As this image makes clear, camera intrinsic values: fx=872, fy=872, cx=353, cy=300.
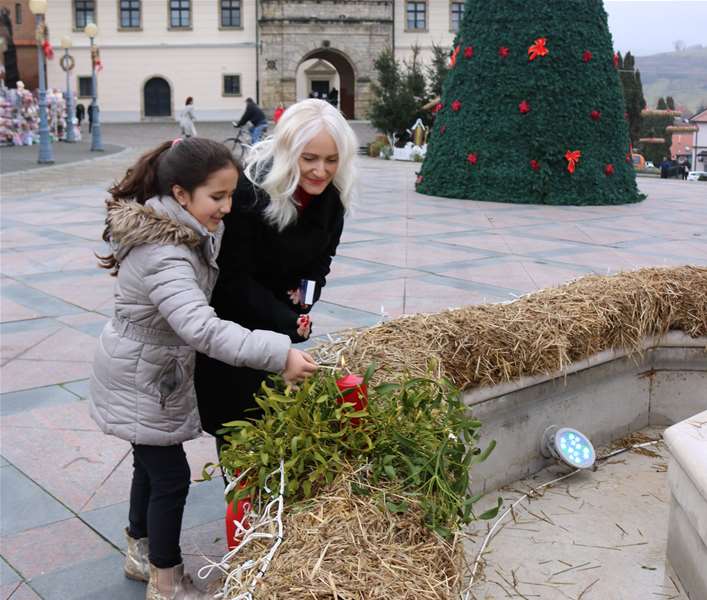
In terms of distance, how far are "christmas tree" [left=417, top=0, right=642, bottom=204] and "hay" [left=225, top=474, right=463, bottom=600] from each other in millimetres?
10434

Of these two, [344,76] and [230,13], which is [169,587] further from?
[344,76]

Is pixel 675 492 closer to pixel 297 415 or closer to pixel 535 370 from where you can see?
pixel 535 370

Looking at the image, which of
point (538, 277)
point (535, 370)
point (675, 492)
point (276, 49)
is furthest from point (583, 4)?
point (276, 49)

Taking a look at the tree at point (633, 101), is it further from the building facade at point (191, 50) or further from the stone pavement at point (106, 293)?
the stone pavement at point (106, 293)

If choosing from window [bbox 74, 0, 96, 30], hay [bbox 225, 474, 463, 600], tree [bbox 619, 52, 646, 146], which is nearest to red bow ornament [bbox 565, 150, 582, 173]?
hay [bbox 225, 474, 463, 600]

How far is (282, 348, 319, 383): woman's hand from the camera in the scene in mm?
2152

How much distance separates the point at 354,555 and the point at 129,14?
5033cm

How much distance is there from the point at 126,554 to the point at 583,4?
1085 centimetres

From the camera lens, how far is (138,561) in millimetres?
2637

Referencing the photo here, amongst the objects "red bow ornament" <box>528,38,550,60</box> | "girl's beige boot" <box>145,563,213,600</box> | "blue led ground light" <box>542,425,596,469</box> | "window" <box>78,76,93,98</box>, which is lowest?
"blue led ground light" <box>542,425,596,469</box>

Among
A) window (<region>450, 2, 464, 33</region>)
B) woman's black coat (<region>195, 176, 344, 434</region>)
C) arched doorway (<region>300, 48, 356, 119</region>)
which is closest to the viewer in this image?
woman's black coat (<region>195, 176, 344, 434</region>)

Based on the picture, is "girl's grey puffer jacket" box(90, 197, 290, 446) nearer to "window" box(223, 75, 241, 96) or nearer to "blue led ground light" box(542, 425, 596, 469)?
"blue led ground light" box(542, 425, 596, 469)

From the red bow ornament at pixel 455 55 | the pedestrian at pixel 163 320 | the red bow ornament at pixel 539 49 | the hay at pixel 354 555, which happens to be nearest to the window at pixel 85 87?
the red bow ornament at pixel 455 55

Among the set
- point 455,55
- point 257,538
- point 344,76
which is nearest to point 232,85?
point 344,76
